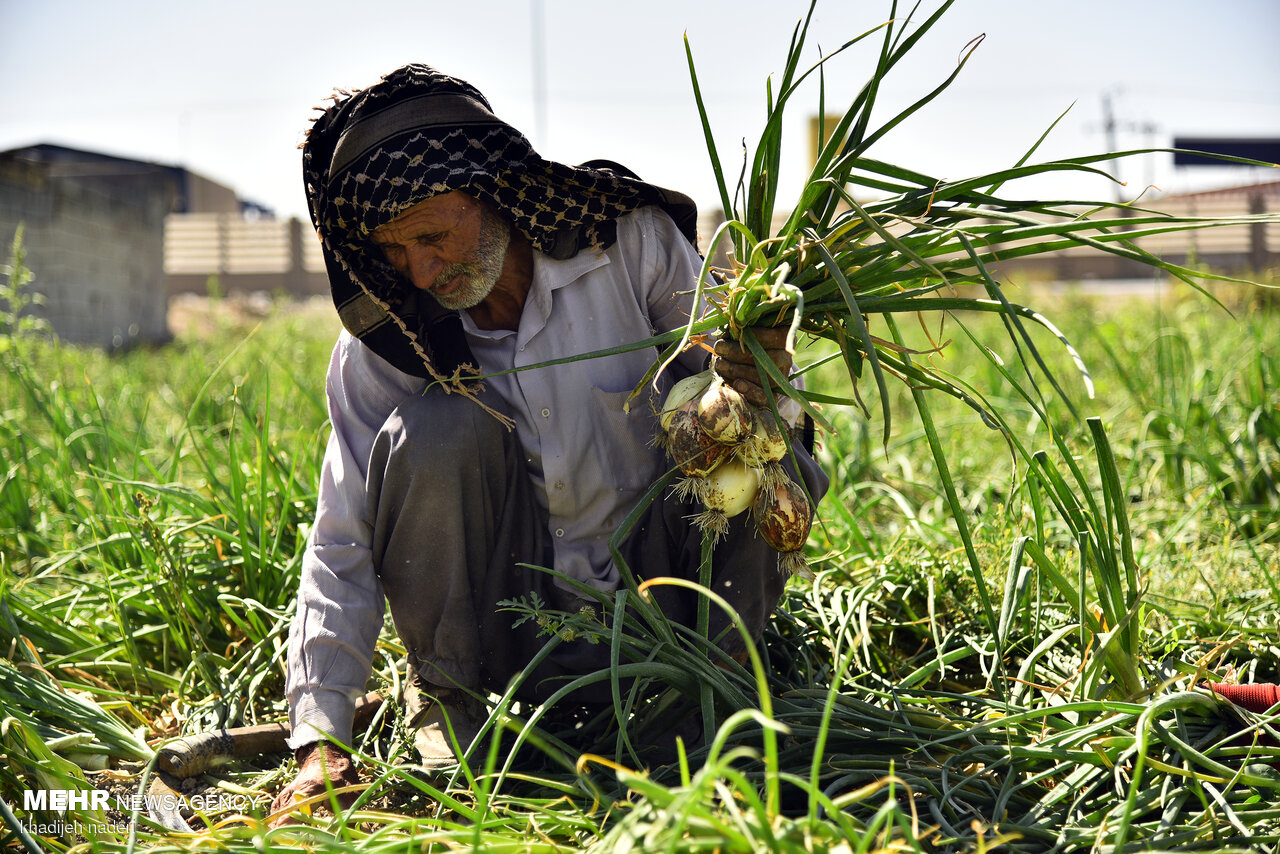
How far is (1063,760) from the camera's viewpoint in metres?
1.30

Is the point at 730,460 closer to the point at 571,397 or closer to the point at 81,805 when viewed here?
the point at 571,397

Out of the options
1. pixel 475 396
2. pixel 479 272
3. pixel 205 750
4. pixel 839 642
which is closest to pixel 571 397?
pixel 475 396

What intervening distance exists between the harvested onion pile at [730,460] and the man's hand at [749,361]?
0.7 inches

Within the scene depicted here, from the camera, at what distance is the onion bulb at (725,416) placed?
134cm

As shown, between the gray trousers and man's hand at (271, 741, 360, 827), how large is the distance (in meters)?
0.23

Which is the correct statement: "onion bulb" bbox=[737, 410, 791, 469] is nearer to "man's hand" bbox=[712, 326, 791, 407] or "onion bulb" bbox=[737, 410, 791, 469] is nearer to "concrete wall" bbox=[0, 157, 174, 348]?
"man's hand" bbox=[712, 326, 791, 407]

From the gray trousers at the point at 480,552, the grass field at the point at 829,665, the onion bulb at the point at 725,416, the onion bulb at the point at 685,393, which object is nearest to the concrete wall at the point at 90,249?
the grass field at the point at 829,665

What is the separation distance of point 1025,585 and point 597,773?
2.83 ft

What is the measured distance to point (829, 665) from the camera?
1.80 meters

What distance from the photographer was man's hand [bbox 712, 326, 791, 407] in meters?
1.41

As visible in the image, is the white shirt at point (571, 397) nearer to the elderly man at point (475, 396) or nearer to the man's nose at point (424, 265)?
the elderly man at point (475, 396)

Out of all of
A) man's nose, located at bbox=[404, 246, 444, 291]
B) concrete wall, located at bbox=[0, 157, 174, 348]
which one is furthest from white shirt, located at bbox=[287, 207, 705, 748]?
concrete wall, located at bbox=[0, 157, 174, 348]

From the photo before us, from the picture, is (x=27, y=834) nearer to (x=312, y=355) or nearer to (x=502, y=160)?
(x=502, y=160)

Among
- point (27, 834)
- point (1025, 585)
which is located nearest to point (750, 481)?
point (1025, 585)
